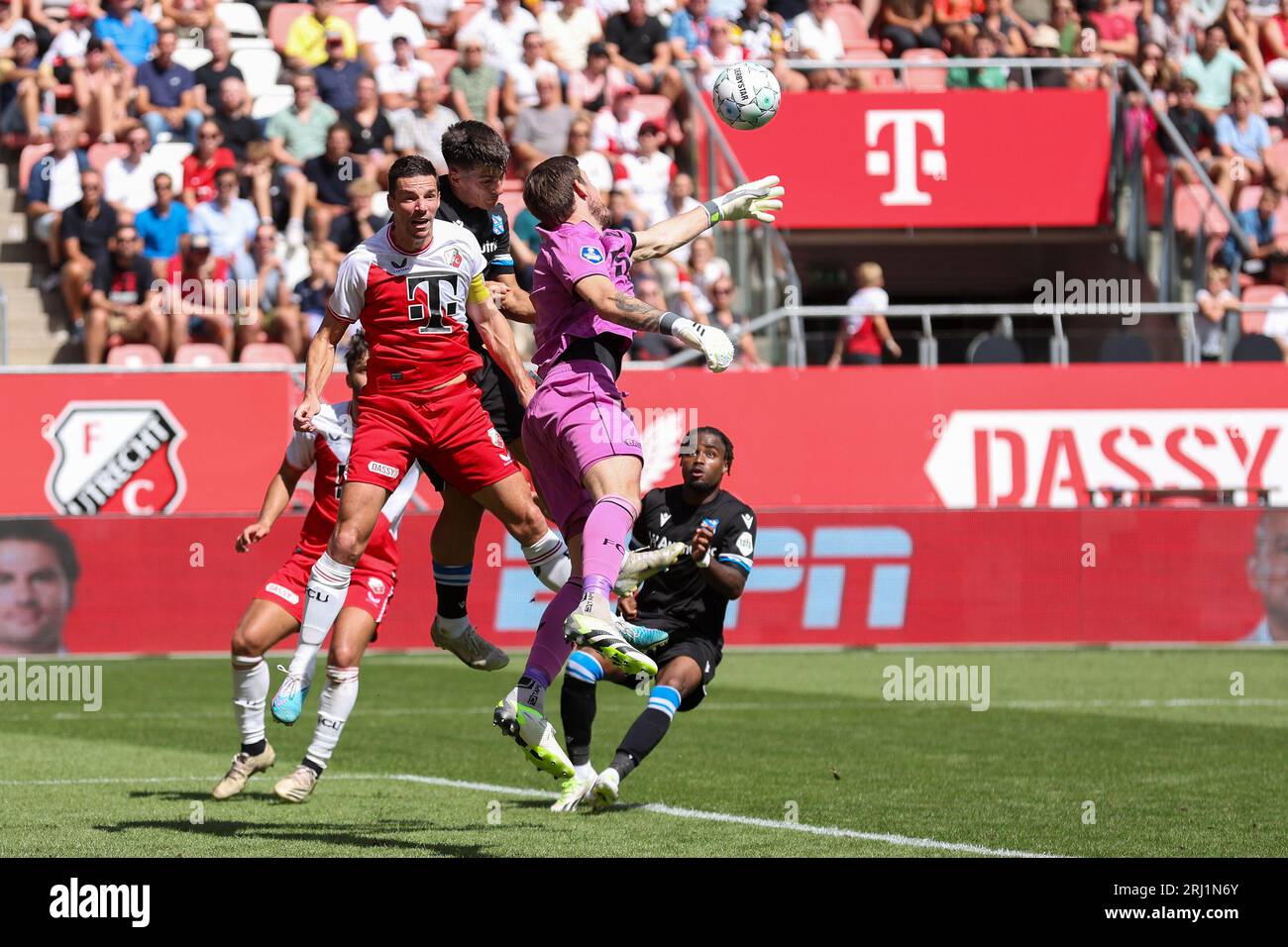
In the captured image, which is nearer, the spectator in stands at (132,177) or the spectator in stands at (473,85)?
the spectator in stands at (132,177)

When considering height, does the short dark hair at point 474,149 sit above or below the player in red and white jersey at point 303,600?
above

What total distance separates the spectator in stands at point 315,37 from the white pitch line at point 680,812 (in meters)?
13.3

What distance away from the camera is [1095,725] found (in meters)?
14.1

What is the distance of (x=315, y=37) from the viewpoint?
77.3 feet

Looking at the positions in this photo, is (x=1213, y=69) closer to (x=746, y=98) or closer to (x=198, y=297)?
(x=198, y=297)

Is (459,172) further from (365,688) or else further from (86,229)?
(86,229)

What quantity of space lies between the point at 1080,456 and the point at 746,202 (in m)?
12.2

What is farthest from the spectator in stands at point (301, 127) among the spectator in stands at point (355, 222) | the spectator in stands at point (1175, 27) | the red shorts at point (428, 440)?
the red shorts at point (428, 440)

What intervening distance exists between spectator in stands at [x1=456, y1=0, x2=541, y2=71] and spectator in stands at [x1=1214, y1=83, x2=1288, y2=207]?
813 cm

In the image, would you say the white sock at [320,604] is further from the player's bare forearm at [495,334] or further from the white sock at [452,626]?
the player's bare forearm at [495,334]

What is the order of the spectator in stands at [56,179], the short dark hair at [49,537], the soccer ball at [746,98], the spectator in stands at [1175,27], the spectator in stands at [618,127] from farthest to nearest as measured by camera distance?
1. the spectator in stands at [1175,27]
2. the spectator in stands at [618,127]
3. the spectator in stands at [56,179]
4. the short dark hair at [49,537]
5. the soccer ball at [746,98]

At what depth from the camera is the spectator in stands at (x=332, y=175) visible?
21797 mm

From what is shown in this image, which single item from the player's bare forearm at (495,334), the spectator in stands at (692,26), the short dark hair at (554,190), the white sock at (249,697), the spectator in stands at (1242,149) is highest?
the short dark hair at (554,190)
